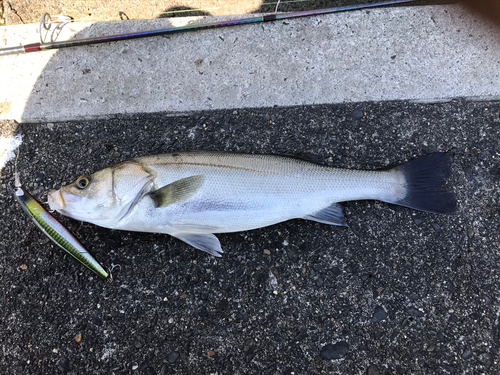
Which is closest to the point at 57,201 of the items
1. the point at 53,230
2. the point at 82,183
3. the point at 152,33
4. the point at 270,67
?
the point at 82,183

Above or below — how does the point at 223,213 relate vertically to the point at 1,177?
below

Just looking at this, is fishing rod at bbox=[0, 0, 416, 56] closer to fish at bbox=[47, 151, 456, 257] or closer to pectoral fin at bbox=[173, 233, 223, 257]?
fish at bbox=[47, 151, 456, 257]

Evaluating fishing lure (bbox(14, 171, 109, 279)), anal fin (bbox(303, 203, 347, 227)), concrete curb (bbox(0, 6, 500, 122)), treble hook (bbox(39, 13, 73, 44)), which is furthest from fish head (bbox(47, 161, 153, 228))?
treble hook (bbox(39, 13, 73, 44))

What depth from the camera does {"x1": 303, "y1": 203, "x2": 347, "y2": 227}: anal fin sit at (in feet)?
7.27

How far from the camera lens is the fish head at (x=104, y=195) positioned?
2061mm

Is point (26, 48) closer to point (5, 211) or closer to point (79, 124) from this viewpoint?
point (79, 124)

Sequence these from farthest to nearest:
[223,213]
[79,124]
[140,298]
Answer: [79,124] → [140,298] → [223,213]

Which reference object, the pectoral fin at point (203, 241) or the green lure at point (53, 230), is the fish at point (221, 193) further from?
the green lure at point (53, 230)

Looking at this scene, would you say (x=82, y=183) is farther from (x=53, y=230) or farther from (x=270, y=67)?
(x=270, y=67)

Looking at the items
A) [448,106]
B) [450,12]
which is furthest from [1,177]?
[450,12]

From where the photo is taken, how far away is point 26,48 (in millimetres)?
2688

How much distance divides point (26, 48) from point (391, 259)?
3.66 m

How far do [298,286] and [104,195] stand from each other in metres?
1.57

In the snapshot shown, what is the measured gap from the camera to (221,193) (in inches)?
81.9
